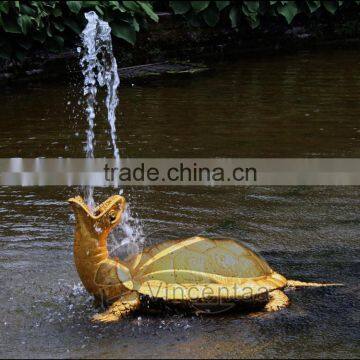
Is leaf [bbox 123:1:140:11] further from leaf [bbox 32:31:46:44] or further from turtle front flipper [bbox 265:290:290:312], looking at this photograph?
turtle front flipper [bbox 265:290:290:312]

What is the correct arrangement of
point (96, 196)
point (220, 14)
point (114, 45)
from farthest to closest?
1. point (220, 14)
2. point (114, 45)
3. point (96, 196)

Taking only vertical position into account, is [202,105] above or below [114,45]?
below

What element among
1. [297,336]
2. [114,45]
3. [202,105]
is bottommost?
[297,336]

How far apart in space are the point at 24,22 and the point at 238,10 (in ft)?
13.8

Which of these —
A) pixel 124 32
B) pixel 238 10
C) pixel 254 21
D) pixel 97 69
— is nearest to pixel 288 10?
pixel 254 21

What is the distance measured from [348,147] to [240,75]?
4.24 metres

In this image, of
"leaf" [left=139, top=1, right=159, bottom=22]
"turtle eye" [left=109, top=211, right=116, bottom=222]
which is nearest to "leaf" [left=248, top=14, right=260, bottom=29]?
"leaf" [left=139, top=1, right=159, bottom=22]

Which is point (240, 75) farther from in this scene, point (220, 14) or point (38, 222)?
point (38, 222)

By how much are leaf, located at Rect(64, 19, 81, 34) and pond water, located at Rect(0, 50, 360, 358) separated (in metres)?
0.93

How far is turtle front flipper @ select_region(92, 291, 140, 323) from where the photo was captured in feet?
12.4

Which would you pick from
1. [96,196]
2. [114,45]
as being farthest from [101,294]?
[114,45]

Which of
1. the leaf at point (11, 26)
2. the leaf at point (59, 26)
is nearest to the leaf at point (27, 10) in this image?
the leaf at point (11, 26)

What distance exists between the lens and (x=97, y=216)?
12.7 ft

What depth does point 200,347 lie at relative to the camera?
Result: 352 cm
